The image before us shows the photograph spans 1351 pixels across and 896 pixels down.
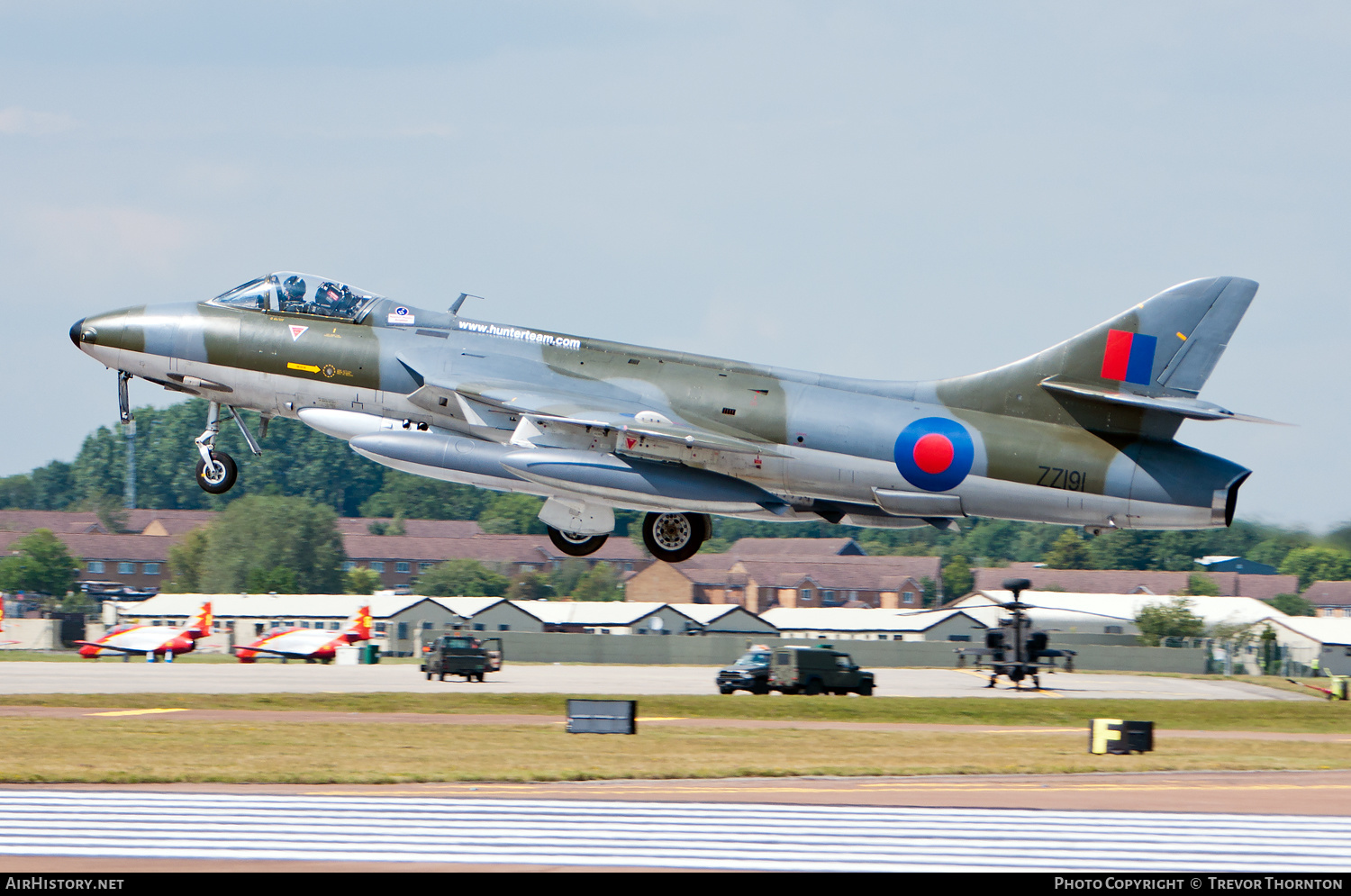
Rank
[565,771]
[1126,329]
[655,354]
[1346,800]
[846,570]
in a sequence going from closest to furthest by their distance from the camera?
[1346,800] < [565,771] < [1126,329] < [655,354] < [846,570]

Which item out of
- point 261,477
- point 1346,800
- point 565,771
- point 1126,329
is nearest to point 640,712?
point 565,771

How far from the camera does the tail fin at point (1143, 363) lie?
2580 centimetres

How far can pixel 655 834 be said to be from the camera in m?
16.6

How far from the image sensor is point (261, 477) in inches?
6654

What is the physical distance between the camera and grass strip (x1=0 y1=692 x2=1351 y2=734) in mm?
38125

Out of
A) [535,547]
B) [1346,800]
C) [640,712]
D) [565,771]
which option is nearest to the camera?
[1346,800]

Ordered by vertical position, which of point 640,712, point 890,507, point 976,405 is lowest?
point 640,712

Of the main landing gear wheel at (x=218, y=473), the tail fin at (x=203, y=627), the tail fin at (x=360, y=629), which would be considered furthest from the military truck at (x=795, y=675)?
the tail fin at (x=203, y=627)

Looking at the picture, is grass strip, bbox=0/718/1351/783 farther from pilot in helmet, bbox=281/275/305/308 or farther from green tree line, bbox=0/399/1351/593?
green tree line, bbox=0/399/1351/593

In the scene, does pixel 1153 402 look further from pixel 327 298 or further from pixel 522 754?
pixel 327 298

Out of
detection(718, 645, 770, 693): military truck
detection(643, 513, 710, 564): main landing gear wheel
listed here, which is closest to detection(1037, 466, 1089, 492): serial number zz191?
detection(643, 513, 710, 564): main landing gear wheel

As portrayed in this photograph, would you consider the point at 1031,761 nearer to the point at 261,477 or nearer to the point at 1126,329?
the point at 1126,329
